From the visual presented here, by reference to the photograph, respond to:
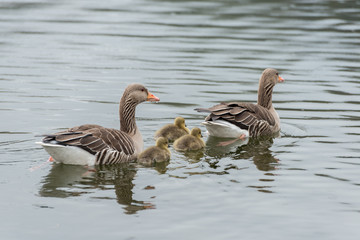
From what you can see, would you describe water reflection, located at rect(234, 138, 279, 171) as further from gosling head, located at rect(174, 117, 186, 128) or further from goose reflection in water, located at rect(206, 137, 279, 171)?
gosling head, located at rect(174, 117, 186, 128)

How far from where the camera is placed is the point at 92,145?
12.1m

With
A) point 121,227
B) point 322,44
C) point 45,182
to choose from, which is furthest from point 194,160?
point 322,44

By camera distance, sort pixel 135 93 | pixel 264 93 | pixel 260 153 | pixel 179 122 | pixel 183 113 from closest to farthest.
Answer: pixel 135 93 < pixel 260 153 < pixel 179 122 < pixel 264 93 < pixel 183 113

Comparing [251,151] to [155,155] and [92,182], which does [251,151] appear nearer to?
[155,155]

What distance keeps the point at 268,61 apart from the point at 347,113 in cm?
682

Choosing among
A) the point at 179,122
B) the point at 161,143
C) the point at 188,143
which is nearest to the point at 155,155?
the point at 161,143

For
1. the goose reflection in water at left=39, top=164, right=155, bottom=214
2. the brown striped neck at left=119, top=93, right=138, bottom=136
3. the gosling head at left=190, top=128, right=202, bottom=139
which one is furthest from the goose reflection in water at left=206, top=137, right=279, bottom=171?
the goose reflection in water at left=39, top=164, right=155, bottom=214

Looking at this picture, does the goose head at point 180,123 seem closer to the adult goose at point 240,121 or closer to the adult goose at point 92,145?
the adult goose at point 240,121

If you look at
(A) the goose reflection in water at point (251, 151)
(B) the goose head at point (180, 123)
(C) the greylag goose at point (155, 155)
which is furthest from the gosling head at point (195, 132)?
(C) the greylag goose at point (155, 155)

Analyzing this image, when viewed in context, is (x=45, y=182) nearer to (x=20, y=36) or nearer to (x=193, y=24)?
(x=20, y=36)

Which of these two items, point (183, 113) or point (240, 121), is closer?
point (240, 121)

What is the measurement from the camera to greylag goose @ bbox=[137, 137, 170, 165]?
493 inches

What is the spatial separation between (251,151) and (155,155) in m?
2.32

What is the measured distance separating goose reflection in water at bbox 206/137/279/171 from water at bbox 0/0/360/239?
34 millimetres
